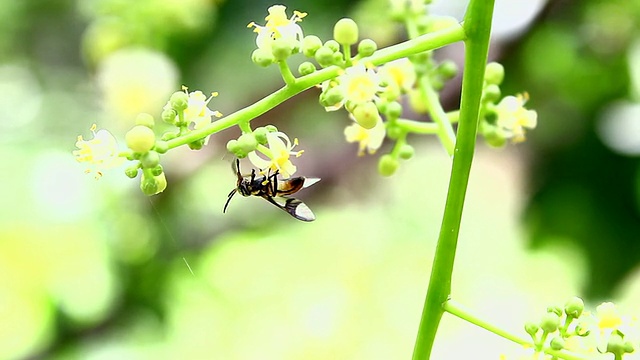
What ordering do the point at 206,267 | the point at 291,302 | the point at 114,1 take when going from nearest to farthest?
the point at 291,302, the point at 206,267, the point at 114,1

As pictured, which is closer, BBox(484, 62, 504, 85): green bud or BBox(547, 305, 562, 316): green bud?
BBox(547, 305, 562, 316): green bud

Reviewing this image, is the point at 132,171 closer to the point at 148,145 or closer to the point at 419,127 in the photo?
the point at 148,145

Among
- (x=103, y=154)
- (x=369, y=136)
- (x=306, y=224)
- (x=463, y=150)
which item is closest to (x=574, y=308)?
(x=463, y=150)

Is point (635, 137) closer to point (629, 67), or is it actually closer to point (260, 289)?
point (629, 67)

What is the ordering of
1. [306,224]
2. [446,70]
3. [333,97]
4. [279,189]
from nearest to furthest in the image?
[333,97] < [279,189] < [446,70] < [306,224]

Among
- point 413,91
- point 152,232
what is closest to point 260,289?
point 152,232

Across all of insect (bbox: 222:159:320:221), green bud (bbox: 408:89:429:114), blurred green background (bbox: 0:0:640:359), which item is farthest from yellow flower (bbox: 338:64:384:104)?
blurred green background (bbox: 0:0:640:359)

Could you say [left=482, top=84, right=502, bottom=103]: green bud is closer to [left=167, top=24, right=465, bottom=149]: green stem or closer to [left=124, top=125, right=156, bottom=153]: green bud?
[left=167, top=24, right=465, bottom=149]: green stem
